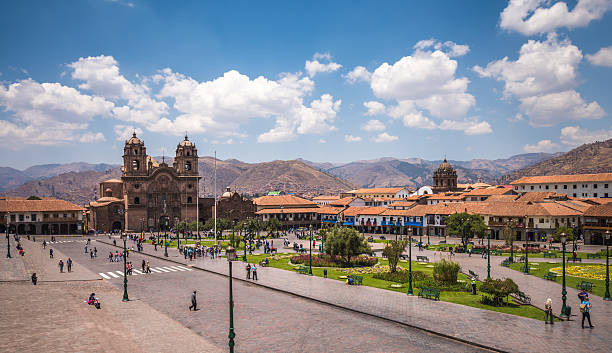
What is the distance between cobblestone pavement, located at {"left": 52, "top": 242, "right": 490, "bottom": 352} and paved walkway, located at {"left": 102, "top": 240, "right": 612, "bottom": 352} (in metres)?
0.91

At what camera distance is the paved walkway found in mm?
18703

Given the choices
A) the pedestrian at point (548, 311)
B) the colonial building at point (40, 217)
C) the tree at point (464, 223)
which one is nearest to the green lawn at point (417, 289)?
the pedestrian at point (548, 311)

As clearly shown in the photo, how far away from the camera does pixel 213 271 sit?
40.5 m

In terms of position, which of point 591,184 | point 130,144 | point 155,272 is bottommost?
point 155,272

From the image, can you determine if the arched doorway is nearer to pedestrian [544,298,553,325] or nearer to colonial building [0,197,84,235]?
colonial building [0,197,84,235]

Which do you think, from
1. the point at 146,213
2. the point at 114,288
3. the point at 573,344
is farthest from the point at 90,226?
the point at 573,344

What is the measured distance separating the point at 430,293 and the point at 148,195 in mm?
79643

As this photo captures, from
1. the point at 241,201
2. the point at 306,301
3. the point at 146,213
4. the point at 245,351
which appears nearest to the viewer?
the point at 245,351

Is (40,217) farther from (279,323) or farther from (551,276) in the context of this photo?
(551,276)

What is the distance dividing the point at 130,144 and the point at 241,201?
27831 mm

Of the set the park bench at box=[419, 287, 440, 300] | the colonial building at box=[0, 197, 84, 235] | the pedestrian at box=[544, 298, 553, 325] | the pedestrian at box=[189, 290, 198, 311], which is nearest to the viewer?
the pedestrian at box=[544, 298, 553, 325]

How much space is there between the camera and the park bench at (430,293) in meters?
27.4

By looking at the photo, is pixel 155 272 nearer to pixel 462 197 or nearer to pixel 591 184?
pixel 462 197

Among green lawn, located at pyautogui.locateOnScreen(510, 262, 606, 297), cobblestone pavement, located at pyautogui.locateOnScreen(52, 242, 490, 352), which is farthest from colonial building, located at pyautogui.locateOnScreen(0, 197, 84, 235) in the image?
green lawn, located at pyautogui.locateOnScreen(510, 262, 606, 297)
